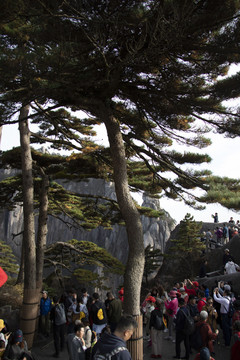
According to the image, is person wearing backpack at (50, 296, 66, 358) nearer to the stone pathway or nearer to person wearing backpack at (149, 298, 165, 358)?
the stone pathway

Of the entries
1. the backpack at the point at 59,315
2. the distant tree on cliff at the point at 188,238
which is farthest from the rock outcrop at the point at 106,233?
the backpack at the point at 59,315

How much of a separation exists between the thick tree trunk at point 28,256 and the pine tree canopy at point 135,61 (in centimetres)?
227

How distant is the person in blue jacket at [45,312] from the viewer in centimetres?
851

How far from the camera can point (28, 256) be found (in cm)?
927

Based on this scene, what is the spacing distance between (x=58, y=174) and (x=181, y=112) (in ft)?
17.7

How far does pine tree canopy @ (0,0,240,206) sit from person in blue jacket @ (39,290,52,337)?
4.79m

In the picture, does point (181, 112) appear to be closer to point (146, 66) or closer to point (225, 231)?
point (146, 66)

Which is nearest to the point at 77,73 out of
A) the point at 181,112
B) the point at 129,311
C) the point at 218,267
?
the point at 181,112

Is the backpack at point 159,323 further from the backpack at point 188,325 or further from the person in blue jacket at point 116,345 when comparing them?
the person in blue jacket at point 116,345

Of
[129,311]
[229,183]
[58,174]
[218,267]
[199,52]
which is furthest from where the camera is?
[218,267]

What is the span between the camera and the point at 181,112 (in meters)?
7.11

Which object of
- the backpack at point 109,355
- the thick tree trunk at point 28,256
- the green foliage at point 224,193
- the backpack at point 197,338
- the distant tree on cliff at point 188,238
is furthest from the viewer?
the distant tree on cliff at point 188,238

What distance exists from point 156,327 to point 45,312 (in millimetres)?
3400

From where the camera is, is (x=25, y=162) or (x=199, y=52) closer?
(x=199, y=52)
